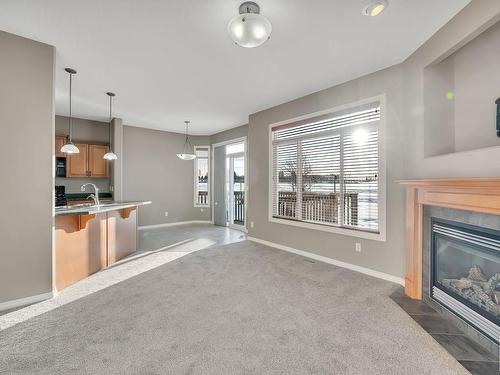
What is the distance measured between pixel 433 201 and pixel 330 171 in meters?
1.54

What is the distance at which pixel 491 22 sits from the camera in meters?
1.84

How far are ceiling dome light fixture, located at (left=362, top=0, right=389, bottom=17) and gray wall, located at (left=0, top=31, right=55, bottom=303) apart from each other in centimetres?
327

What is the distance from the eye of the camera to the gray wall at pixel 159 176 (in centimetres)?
622

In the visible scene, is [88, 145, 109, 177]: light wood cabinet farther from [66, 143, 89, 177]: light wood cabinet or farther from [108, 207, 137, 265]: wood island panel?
[108, 207, 137, 265]: wood island panel

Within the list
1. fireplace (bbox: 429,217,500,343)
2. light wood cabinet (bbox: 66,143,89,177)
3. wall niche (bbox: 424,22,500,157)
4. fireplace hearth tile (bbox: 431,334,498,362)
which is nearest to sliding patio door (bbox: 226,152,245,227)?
light wood cabinet (bbox: 66,143,89,177)

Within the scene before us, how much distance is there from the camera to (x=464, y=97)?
2.37m

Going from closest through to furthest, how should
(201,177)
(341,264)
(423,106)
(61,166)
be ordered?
(423,106) < (341,264) < (61,166) < (201,177)

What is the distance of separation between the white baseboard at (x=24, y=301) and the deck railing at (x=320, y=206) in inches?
139

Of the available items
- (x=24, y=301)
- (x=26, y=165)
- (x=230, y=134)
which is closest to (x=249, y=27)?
(x=26, y=165)

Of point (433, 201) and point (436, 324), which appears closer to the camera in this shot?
point (436, 324)

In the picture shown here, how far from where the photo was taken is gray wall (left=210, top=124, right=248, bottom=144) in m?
6.11

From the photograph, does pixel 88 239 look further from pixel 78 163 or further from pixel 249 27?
pixel 249 27

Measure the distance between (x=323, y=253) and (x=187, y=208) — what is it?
186 inches

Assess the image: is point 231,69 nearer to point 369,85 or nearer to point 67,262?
point 369,85
